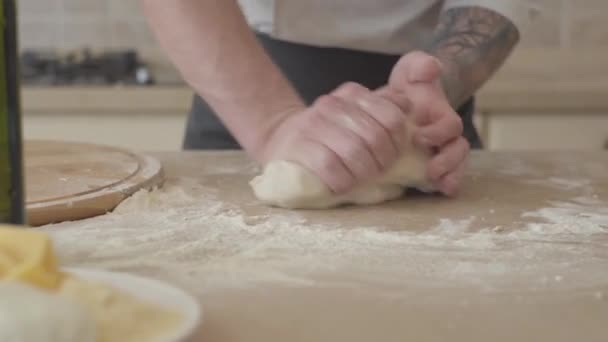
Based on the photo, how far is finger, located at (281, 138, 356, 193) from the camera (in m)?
0.72

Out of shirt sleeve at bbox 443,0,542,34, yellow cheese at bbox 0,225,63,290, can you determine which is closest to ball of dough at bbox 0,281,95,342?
yellow cheese at bbox 0,225,63,290

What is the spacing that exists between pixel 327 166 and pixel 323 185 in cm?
2

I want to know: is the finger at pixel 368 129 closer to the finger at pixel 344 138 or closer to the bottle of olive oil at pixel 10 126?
the finger at pixel 344 138

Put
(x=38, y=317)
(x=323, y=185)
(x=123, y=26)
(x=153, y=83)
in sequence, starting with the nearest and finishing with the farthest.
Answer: (x=38, y=317) < (x=323, y=185) < (x=153, y=83) < (x=123, y=26)

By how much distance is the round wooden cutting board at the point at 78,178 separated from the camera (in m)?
0.69

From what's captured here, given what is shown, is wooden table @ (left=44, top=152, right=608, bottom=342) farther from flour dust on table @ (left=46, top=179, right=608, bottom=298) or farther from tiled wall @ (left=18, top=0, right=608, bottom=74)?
tiled wall @ (left=18, top=0, right=608, bottom=74)

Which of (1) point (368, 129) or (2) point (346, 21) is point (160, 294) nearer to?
(1) point (368, 129)

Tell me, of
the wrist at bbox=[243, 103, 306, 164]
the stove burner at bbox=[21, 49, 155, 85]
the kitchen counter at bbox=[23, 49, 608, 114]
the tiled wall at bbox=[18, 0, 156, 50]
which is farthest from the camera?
the tiled wall at bbox=[18, 0, 156, 50]

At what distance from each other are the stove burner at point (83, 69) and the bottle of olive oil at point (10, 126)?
1146 mm

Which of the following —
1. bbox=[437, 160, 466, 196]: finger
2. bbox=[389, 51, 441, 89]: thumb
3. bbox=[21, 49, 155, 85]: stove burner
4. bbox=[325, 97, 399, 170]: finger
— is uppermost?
bbox=[389, 51, 441, 89]: thumb

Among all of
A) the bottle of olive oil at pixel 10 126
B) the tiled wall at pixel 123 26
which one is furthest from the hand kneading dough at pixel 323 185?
the tiled wall at pixel 123 26

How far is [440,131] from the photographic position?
78 cm

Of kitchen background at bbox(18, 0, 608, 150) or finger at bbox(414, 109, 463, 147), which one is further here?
kitchen background at bbox(18, 0, 608, 150)

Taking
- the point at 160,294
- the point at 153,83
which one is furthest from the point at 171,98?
the point at 160,294
